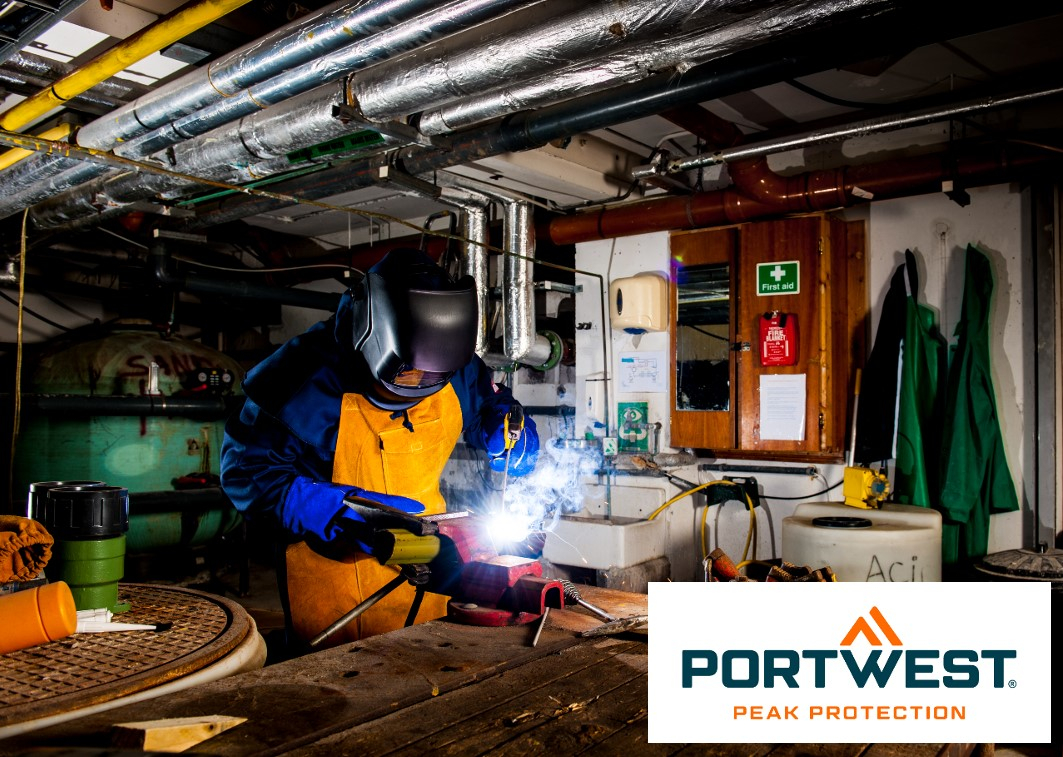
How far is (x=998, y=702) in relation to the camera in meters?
1.51

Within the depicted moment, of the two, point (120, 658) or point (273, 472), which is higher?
point (273, 472)

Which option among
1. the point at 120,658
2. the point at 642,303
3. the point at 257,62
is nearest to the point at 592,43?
the point at 257,62

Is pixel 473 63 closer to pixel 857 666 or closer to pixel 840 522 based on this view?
pixel 857 666

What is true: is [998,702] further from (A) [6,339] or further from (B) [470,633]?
(A) [6,339]

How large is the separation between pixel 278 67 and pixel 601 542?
9.28 ft

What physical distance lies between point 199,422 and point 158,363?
50 centimetres

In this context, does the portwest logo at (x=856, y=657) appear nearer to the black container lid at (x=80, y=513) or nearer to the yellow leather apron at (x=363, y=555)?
the yellow leather apron at (x=363, y=555)

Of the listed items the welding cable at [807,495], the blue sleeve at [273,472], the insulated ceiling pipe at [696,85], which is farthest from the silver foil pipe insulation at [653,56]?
the welding cable at [807,495]

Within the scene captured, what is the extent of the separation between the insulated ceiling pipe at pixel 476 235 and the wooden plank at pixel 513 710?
333 centimetres

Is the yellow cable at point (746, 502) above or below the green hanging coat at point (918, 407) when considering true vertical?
below

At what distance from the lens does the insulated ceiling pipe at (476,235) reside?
15.7ft

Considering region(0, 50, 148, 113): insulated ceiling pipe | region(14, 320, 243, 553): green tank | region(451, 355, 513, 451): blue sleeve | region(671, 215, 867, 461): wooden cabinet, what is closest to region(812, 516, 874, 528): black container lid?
region(671, 215, 867, 461): wooden cabinet

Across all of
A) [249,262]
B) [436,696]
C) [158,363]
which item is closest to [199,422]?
[158,363]

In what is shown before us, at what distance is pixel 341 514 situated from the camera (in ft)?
6.94
